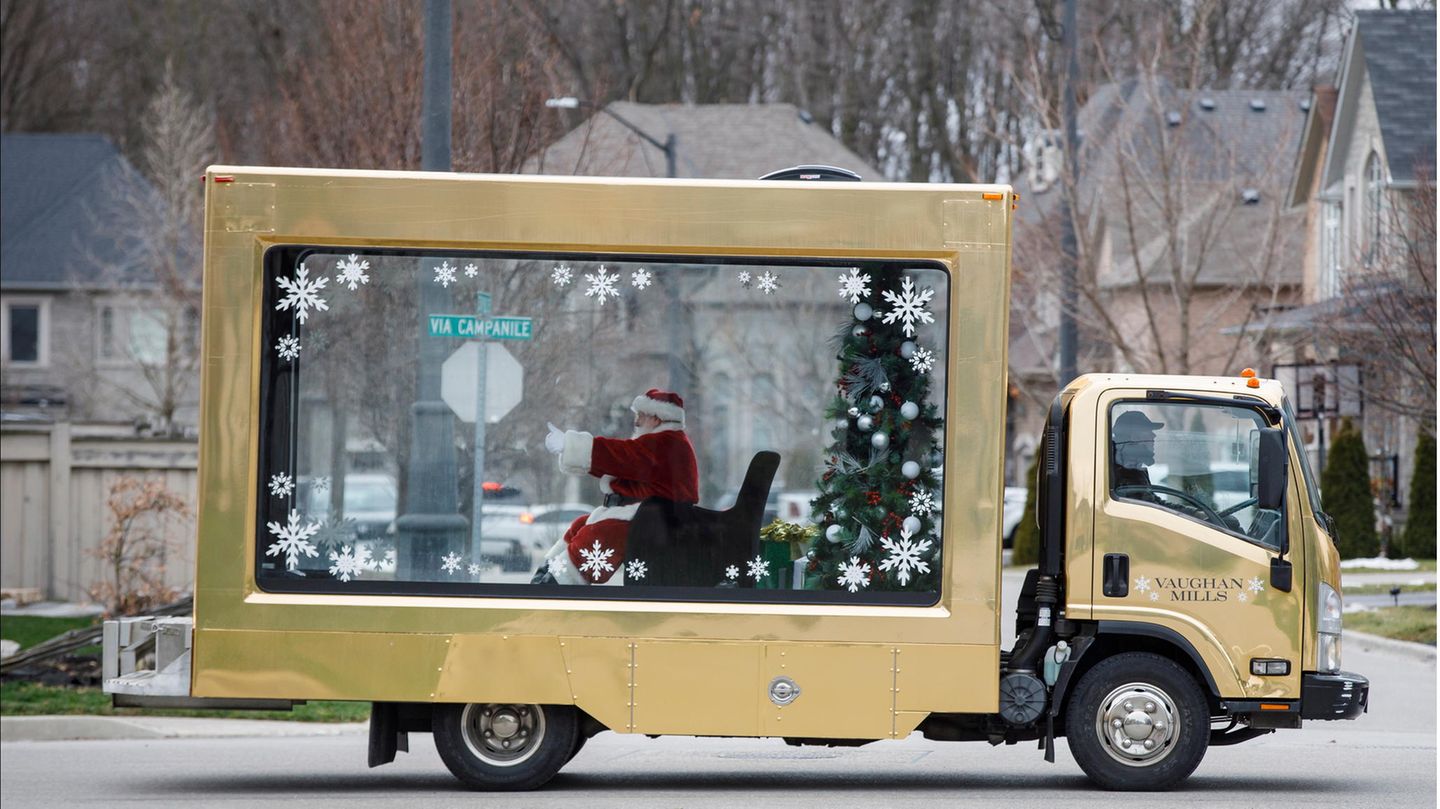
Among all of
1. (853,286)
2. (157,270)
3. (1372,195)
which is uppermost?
(1372,195)

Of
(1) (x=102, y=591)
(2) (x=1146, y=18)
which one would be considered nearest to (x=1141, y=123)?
(2) (x=1146, y=18)

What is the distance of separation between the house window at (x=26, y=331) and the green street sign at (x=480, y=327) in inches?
1595

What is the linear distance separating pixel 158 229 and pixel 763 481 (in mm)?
30387

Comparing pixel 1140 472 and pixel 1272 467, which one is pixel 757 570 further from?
pixel 1272 467

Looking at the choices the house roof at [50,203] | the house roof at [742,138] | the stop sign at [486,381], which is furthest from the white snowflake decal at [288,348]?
the house roof at [50,203]

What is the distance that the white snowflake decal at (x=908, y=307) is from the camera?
28.1ft

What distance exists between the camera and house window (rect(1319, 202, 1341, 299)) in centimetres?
2814

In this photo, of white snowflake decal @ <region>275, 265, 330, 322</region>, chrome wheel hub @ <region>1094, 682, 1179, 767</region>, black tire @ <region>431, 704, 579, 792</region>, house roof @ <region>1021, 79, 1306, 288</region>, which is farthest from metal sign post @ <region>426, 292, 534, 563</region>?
house roof @ <region>1021, 79, 1306, 288</region>

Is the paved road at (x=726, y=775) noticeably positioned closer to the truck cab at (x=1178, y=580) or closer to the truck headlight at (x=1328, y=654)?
the truck cab at (x=1178, y=580)

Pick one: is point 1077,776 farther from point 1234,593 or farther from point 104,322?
point 104,322

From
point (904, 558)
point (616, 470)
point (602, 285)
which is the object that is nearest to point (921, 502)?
point (904, 558)

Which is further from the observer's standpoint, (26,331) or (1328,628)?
(26,331)

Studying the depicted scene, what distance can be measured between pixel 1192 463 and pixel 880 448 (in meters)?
1.54

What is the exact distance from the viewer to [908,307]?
28.1 feet
